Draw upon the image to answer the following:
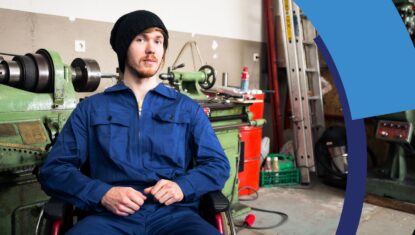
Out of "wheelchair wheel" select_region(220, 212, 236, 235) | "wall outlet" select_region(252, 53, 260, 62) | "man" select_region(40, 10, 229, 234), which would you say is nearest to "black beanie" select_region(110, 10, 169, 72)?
"man" select_region(40, 10, 229, 234)

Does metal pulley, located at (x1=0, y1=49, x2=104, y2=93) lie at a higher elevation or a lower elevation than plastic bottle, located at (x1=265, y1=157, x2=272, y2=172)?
higher

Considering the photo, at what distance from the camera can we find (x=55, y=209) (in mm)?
1251

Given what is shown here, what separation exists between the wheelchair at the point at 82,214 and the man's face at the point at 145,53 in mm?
564

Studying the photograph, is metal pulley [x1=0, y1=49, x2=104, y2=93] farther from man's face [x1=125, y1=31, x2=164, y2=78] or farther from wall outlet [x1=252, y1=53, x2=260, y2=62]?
wall outlet [x1=252, y1=53, x2=260, y2=62]

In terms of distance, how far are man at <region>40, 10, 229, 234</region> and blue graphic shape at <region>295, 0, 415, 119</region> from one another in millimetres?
694

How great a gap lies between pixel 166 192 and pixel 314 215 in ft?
6.46

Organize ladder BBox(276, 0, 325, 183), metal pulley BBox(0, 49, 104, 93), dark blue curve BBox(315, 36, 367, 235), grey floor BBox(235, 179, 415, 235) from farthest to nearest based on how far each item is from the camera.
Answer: ladder BBox(276, 0, 325, 183), grey floor BBox(235, 179, 415, 235), metal pulley BBox(0, 49, 104, 93), dark blue curve BBox(315, 36, 367, 235)

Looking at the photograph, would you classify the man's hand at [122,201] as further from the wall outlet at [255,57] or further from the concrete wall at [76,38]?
→ the wall outlet at [255,57]

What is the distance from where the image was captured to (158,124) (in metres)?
1.54

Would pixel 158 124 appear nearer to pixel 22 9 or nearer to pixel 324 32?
pixel 324 32

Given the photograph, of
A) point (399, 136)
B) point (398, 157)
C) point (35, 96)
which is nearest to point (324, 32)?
point (35, 96)

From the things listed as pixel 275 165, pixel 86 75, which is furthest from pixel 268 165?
pixel 86 75

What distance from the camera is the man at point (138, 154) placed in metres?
1.35

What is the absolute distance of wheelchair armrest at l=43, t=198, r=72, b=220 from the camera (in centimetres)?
123
